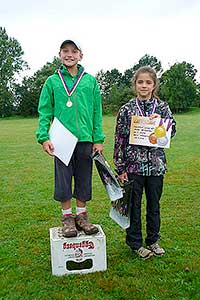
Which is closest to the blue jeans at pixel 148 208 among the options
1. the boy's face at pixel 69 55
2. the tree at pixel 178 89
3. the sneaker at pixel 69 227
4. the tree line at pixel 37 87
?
the sneaker at pixel 69 227

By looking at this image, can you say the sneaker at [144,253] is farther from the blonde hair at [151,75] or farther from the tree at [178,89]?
the tree at [178,89]

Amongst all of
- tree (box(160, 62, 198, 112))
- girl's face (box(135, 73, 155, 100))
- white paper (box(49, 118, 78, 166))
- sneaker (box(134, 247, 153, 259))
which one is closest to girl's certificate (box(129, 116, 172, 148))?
girl's face (box(135, 73, 155, 100))

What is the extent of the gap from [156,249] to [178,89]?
54113 mm

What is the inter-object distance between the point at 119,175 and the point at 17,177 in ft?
17.2

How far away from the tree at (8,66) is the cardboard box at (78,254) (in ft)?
174

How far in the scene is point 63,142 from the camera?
3830 millimetres

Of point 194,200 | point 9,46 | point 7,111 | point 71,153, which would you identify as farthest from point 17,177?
point 9,46

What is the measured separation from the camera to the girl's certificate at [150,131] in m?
4.03

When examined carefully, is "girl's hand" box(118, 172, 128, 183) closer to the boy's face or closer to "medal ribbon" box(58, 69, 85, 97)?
"medal ribbon" box(58, 69, 85, 97)

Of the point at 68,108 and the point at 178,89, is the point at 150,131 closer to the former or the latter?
the point at 68,108

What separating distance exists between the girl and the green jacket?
0.37 m

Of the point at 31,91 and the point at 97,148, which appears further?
the point at 31,91

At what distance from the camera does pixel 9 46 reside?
6222cm

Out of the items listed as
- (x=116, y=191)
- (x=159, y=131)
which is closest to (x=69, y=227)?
(x=116, y=191)
